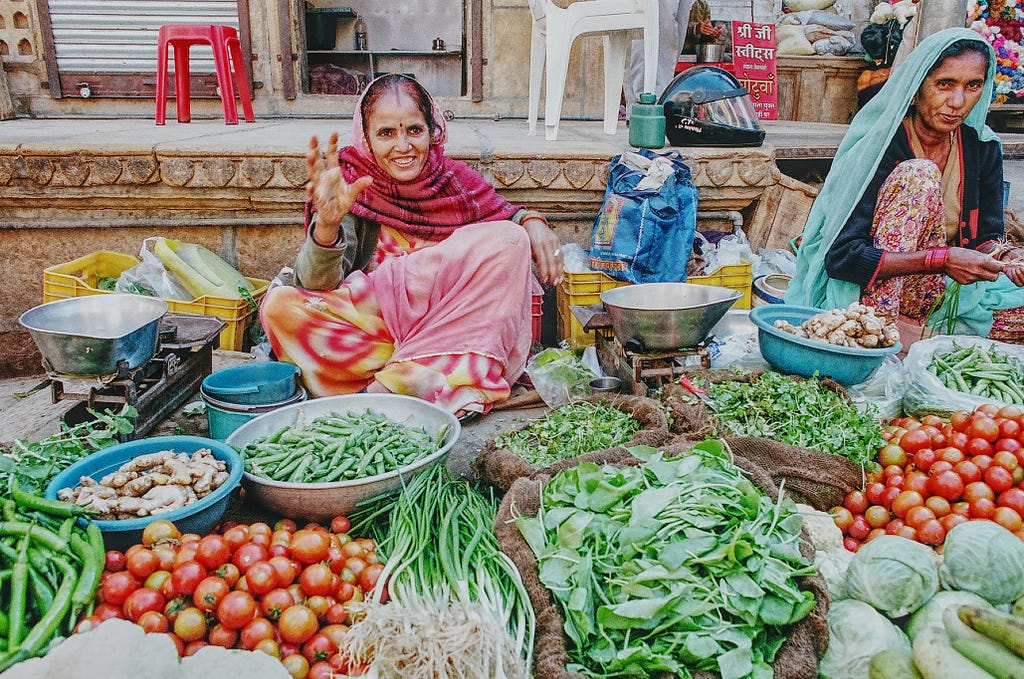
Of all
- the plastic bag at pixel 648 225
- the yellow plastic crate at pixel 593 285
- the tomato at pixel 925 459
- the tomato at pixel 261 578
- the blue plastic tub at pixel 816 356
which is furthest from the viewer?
the yellow plastic crate at pixel 593 285

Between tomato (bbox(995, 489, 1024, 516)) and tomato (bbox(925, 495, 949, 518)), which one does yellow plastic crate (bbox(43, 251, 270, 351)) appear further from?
tomato (bbox(995, 489, 1024, 516))

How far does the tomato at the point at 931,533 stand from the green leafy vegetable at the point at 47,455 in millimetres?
2675

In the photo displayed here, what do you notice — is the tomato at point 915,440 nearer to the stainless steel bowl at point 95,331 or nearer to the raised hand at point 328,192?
the raised hand at point 328,192

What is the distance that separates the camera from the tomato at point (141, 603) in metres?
1.77

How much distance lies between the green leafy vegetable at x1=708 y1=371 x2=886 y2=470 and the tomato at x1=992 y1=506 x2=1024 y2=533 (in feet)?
1.38

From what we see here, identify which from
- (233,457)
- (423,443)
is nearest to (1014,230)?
(423,443)

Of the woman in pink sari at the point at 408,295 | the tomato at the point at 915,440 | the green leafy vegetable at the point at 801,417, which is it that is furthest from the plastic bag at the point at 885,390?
the woman in pink sari at the point at 408,295

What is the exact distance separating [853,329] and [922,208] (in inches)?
34.8

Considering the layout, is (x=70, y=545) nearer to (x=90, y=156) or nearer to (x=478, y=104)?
(x=90, y=156)

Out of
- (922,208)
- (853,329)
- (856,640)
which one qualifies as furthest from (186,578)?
(922,208)

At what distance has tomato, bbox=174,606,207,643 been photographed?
1.76 metres

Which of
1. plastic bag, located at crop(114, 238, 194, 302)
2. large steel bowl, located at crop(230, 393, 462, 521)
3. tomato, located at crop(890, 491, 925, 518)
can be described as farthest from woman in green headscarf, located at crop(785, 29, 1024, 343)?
plastic bag, located at crop(114, 238, 194, 302)

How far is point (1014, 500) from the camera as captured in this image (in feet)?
7.50

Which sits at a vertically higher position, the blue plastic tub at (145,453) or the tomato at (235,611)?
the blue plastic tub at (145,453)
